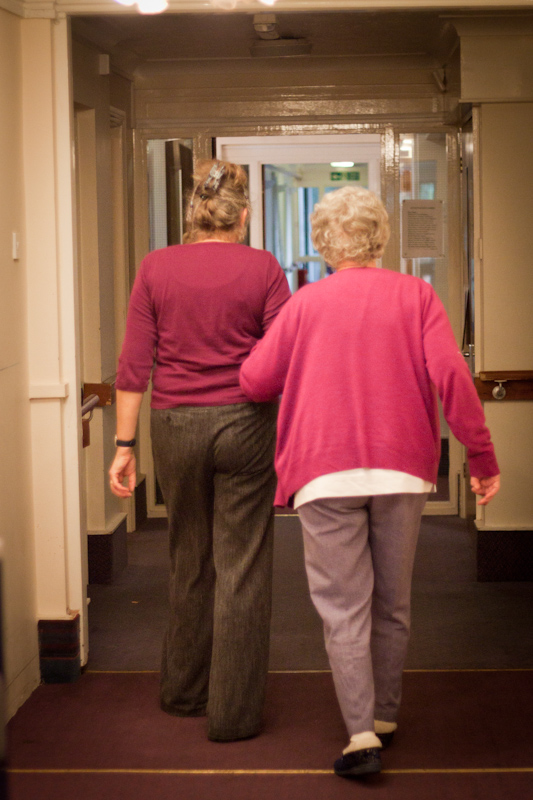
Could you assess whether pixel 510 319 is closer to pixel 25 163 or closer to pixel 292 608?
pixel 292 608

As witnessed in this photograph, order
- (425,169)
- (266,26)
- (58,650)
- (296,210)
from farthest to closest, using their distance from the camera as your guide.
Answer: (296,210) → (425,169) → (266,26) → (58,650)

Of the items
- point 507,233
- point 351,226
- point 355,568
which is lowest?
point 355,568

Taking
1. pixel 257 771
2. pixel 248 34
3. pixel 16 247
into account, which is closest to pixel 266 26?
pixel 248 34

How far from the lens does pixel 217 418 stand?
2.54 meters

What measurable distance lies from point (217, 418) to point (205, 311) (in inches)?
11.6

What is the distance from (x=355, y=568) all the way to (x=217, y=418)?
1.83 ft

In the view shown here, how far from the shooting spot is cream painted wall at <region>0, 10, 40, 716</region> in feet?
9.22

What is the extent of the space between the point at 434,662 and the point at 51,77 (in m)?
2.37

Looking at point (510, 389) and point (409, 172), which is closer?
point (510, 389)

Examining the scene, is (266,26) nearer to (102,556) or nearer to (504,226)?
(504,226)

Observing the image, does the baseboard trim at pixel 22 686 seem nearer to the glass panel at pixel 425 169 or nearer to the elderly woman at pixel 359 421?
the elderly woman at pixel 359 421

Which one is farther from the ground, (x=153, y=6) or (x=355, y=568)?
(x=153, y=6)

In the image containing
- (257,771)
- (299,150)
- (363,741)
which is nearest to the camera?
(363,741)

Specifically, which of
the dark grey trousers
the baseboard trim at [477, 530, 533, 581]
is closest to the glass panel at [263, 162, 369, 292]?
the baseboard trim at [477, 530, 533, 581]
